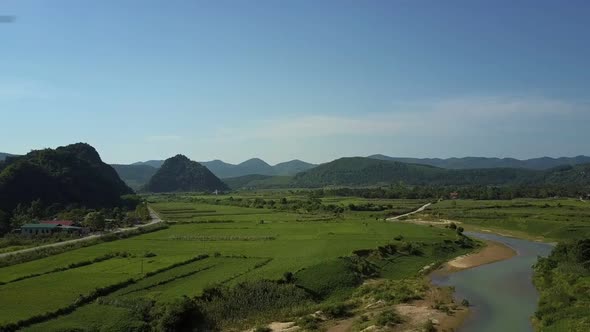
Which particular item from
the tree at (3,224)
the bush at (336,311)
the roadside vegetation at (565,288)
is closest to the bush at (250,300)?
the bush at (336,311)

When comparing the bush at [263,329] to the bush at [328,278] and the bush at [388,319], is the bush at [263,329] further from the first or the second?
the bush at [328,278]

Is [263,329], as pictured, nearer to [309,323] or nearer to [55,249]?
[309,323]

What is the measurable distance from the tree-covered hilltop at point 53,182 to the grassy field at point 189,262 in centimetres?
4265

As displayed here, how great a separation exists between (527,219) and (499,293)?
57945mm

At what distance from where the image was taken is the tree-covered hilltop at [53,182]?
351 feet

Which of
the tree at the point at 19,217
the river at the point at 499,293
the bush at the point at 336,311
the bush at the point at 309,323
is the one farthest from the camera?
the tree at the point at 19,217

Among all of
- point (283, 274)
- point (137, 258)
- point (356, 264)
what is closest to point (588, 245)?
point (356, 264)

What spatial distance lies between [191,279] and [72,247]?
26423 mm

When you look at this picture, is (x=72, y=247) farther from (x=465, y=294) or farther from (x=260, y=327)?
(x=465, y=294)

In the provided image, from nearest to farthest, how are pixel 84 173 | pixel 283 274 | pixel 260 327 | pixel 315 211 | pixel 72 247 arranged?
pixel 260 327
pixel 283 274
pixel 72 247
pixel 315 211
pixel 84 173

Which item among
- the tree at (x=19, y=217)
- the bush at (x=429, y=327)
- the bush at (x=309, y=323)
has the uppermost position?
the tree at (x=19, y=217)

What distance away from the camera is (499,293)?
44531 millimetres

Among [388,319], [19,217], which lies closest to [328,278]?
[388,319]

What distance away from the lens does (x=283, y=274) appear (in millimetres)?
43281
